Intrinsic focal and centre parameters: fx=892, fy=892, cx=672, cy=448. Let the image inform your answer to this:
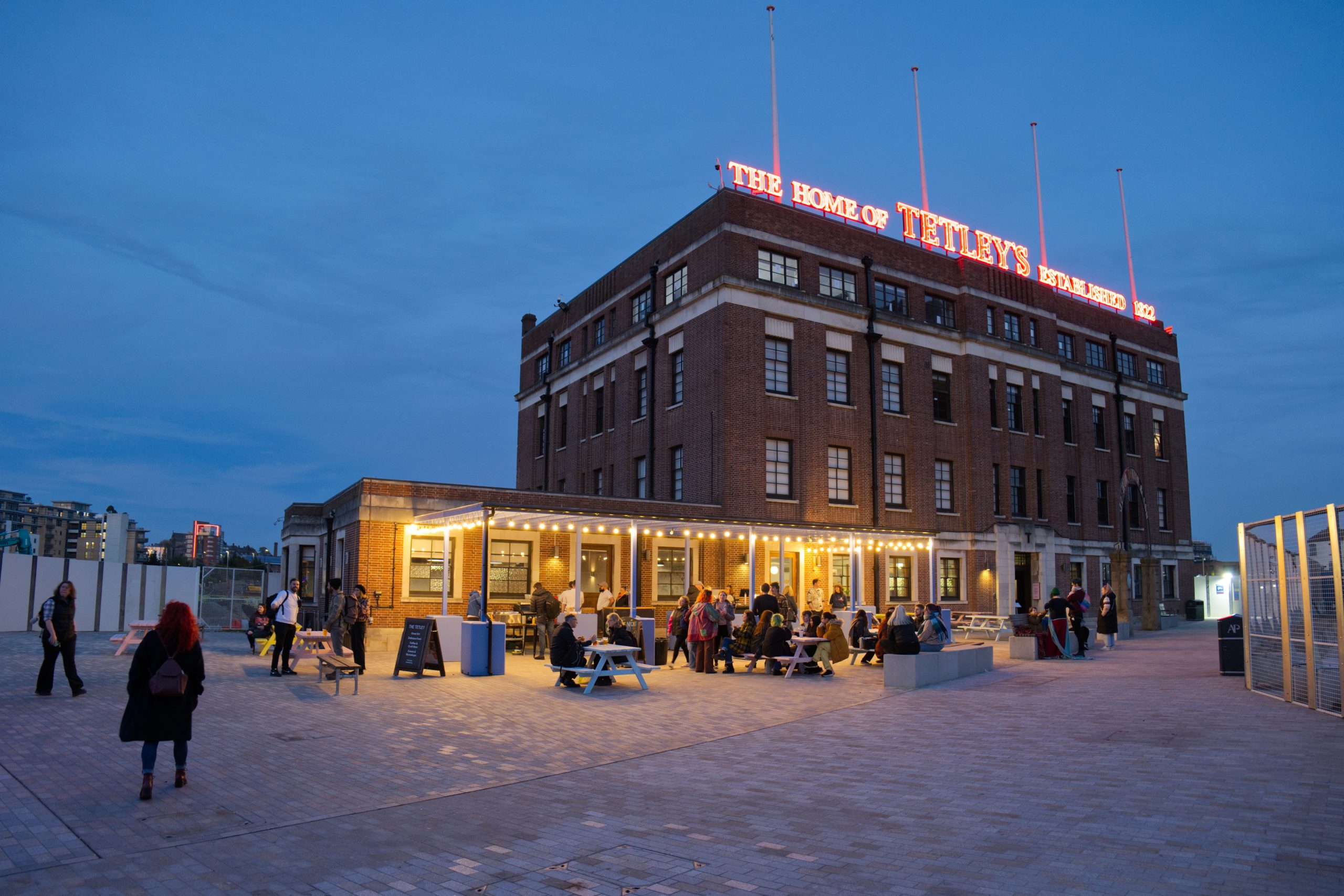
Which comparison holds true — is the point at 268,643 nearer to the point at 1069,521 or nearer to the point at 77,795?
the point at 77,795

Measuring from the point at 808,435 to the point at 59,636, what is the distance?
21699 millimetres

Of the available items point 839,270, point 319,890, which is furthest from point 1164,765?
point 839,270

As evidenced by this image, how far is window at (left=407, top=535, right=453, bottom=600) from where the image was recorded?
77.3 feet

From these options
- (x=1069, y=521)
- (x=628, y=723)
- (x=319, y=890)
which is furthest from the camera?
(x=1069, y=521)

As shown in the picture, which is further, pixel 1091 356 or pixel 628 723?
pixel 1091 356

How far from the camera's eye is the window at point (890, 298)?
107ft

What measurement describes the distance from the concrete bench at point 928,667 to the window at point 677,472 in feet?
43.7

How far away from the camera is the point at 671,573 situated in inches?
1083

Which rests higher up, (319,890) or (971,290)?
(971,290)

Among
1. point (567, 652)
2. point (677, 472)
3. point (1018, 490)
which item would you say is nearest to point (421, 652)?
point (567, 652)

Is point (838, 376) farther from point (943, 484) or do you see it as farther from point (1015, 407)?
point (1015, 407)

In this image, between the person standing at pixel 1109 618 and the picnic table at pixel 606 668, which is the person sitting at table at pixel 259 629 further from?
the person standing at pixel 1109 618

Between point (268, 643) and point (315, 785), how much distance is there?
14.5m

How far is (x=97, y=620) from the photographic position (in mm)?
30234
